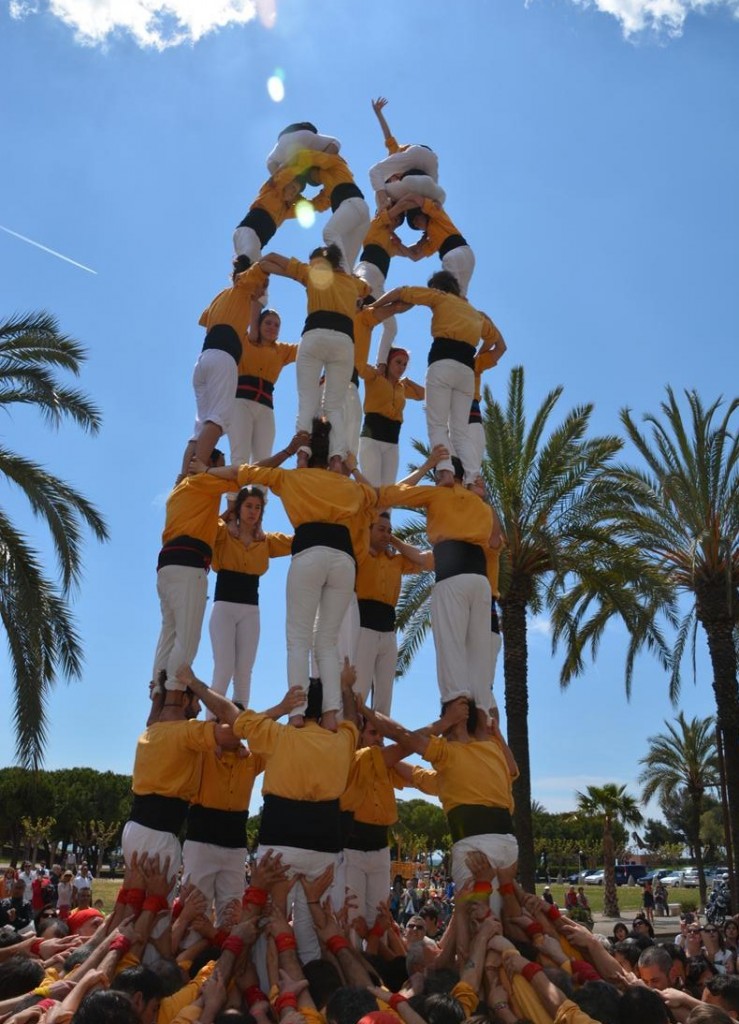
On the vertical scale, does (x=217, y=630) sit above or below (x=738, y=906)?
above

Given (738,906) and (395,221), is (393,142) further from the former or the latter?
(738,906)

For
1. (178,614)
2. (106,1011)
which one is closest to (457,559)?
(178,614)

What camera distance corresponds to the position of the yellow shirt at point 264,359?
12.0m

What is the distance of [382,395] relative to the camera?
12453 mm

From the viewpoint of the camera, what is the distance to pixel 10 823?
→ 5169 cm

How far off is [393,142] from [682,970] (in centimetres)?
1175

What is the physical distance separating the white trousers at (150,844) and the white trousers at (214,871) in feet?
1.66

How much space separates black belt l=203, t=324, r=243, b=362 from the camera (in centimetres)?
1100

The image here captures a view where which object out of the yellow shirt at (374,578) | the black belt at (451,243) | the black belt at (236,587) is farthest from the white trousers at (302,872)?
the black belt at (451,243)

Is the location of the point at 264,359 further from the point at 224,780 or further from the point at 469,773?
the point at 469,773

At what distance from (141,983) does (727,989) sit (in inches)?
142

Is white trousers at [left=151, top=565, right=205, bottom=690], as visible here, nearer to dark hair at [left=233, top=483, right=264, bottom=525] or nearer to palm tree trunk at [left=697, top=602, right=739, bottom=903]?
dark hair at [left=233, top=483, right=264, bottom=525]

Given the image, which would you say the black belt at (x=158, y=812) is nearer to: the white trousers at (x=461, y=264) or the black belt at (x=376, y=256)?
the white trousers at (x=461, y=264)

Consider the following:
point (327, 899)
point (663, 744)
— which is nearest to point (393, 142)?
point (327, 899)
